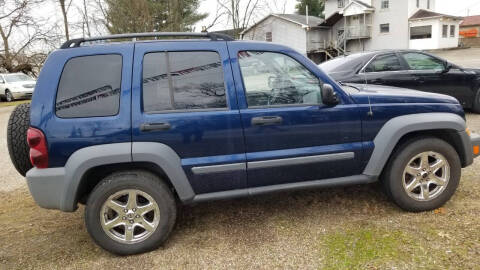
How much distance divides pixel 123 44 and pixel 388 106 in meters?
2.54

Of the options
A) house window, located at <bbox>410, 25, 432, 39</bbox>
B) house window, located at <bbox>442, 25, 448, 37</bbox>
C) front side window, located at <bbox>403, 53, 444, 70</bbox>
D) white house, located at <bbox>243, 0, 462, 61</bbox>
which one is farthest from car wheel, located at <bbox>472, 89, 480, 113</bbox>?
house window, located at <bbox>442, 25, 448, 37</bbox>

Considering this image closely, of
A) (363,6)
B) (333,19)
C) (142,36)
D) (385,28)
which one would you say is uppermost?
(363,6)

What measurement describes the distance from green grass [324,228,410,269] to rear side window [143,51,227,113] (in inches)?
61.8

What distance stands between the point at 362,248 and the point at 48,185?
2688 millimetres

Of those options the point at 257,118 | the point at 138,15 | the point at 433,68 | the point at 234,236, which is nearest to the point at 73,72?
the point at 257,118

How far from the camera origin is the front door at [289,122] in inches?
121

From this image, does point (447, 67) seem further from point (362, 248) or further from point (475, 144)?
point (362, 248)

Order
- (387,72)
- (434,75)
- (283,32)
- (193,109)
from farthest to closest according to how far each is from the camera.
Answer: (283,32), (434,75), (387,72), (193,109)

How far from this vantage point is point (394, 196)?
3.43 meters

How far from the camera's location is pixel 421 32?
32.8 metres

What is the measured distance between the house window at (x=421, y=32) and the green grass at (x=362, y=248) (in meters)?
35.0

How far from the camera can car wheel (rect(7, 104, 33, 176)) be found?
2.98 meters

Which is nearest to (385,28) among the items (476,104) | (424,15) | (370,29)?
(370,29)

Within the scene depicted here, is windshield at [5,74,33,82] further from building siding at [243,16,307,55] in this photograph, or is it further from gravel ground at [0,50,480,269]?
building siding at [243,16,307,55]
